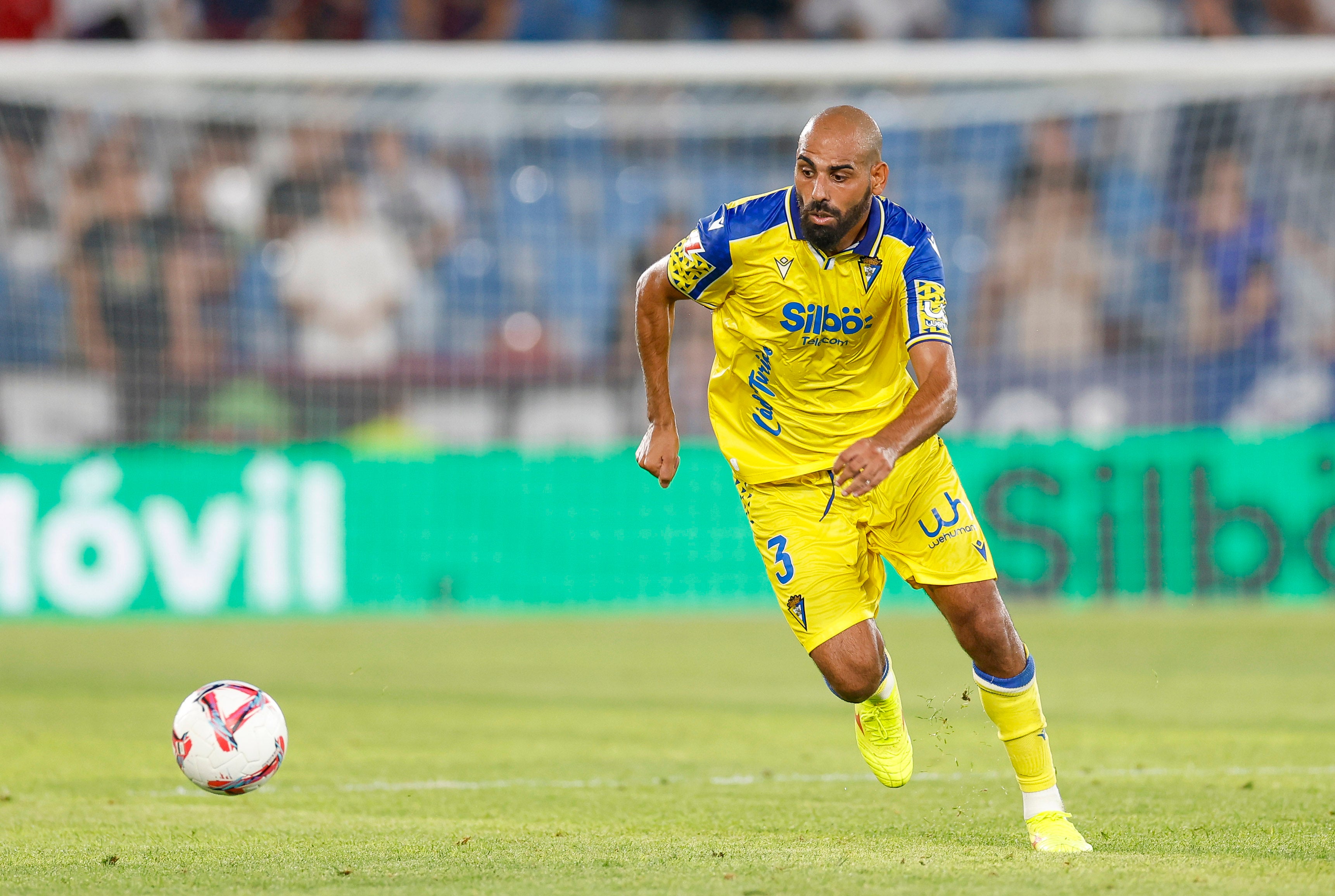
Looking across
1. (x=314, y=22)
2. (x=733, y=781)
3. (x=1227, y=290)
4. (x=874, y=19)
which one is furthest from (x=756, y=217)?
(x=314, y=22)

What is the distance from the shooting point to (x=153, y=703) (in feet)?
27.7

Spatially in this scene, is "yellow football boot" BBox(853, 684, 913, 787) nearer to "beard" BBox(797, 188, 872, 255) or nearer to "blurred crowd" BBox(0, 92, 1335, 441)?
"beard" BBox(797, 188, 872, 255)

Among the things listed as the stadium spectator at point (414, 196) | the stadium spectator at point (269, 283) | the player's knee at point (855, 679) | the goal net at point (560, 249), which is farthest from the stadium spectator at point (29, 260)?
the player's knee at point (855, 679)

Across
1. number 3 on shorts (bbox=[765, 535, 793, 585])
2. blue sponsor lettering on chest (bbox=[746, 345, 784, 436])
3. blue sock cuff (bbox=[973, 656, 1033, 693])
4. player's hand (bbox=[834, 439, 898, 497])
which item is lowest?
blue sock cuff (bbox=[973, 656, 1033, 693])

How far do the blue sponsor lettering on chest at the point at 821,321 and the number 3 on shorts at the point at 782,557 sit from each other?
23.8 inches

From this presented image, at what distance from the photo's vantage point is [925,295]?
4.61 meters

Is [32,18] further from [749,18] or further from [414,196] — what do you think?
[749,18]

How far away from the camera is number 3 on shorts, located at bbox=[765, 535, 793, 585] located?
4.94 metres

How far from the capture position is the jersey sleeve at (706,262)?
193 inches

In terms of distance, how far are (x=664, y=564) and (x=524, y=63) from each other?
13.9 ft

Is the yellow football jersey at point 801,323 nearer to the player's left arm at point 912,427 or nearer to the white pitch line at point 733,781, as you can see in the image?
the player's left arm at point 912,427

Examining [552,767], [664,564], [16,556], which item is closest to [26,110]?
[16,556]

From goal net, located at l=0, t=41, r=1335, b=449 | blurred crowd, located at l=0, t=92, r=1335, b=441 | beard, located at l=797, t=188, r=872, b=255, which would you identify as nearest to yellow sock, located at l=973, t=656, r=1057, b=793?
beard, located at l=797, t=188, r=872, b=255

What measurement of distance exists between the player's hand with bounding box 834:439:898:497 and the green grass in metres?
0.94
